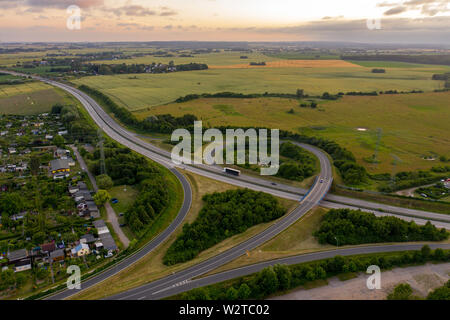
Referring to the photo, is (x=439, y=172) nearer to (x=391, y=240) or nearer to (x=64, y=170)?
(x=391, y=240)

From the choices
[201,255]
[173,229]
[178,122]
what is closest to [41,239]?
[173,229]

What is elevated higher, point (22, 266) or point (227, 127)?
point (227, 127)

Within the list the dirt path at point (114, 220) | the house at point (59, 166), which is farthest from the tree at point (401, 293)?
the house at point (59, 166)

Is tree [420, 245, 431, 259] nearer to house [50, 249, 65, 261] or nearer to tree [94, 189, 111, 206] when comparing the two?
house [50, 249, 65, 261]

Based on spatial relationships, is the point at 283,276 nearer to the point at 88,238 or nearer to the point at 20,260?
the point at 88,238

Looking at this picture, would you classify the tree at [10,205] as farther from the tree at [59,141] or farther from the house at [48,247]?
the tree at [59,141]

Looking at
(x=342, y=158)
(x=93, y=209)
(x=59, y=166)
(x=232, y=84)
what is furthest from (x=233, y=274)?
(x=232, y=84)
